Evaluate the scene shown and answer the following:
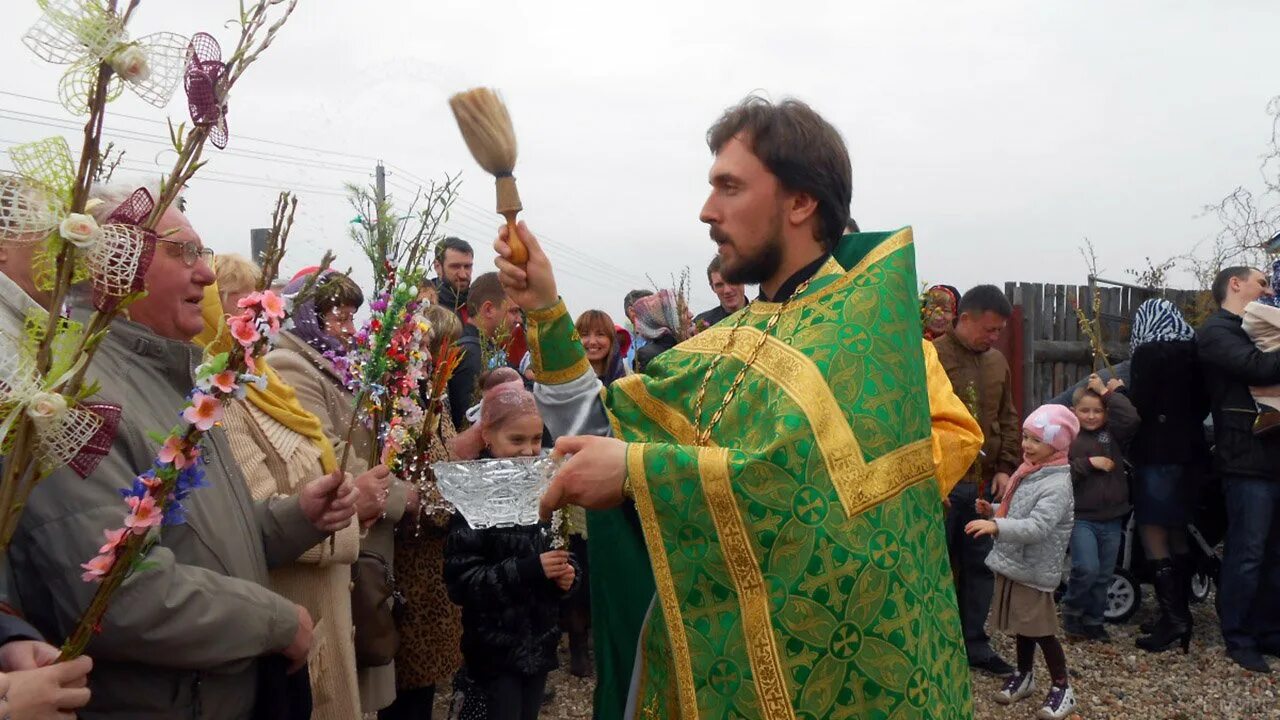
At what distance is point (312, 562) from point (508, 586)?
2.67 feet

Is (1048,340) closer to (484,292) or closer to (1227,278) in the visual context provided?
(1227,278)

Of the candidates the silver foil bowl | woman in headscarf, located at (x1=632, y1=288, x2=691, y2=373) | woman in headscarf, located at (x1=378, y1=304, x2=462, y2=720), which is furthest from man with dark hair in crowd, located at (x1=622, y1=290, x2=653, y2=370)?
the silver foil bowl

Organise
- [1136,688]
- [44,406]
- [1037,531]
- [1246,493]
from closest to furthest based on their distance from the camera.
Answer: [44,406]
[1037,531]
[1136,688]
[1246,493]

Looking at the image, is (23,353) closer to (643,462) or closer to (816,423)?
(643,462)

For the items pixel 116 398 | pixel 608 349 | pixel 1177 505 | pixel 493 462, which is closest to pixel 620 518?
pixel 493 462

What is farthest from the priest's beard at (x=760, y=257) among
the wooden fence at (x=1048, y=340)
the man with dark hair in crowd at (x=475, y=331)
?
the wooden fence at (x=1048, y=340)

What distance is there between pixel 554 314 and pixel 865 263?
77 centimetres

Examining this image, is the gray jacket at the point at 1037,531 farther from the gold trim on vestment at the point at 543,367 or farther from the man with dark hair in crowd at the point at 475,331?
the gold trim on vestment at the point at 543,367

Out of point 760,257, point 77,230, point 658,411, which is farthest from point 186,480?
point 760,257

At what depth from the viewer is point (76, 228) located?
58.9 inches

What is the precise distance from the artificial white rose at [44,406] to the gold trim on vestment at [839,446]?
1.45m

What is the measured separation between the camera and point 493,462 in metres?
3.12

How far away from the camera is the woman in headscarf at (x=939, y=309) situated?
7246mm

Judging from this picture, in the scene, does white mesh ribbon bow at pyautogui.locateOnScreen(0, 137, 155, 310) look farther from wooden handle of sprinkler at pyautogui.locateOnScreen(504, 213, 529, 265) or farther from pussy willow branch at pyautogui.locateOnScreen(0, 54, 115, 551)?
wooden handle of sprinkler at pyautogui.locateOnScreen(504, 213, 529, 265)
